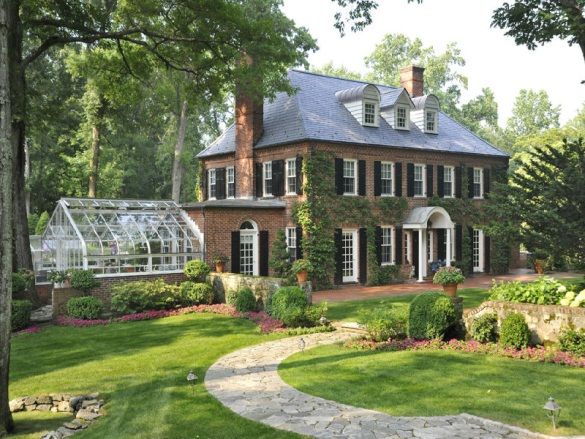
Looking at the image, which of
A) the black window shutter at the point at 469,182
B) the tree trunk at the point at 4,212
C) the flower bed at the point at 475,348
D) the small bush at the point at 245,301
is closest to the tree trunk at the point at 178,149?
the small bush at the point at 245,301

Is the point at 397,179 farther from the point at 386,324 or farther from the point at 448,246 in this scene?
the point at 386,324

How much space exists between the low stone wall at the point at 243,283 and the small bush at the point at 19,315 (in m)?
5.99

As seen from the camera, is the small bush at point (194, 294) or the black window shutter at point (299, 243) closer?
the small bush at point (194, 294)

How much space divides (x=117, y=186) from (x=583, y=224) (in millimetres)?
32137

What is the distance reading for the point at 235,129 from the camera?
2761 centimetres

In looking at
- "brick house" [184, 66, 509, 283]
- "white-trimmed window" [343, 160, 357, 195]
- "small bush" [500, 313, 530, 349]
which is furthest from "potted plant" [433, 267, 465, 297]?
"white-trimmed window" [343, 160, 357, 195]

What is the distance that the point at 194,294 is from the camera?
18719mm

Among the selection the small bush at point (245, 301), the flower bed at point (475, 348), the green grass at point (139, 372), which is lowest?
the green grass at point (139, 372)

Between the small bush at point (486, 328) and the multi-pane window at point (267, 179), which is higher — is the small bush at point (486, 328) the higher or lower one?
the lower one

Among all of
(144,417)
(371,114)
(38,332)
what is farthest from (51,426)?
(371,114)

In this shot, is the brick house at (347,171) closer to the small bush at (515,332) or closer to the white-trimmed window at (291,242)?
the white-trimmed window at (291,242)

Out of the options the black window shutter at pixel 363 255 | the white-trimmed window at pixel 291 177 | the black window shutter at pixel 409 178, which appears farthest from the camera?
the black window shutter at pixel 409 178

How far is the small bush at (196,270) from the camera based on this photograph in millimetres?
19641

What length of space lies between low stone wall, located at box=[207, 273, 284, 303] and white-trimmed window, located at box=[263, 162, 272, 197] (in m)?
6.35
